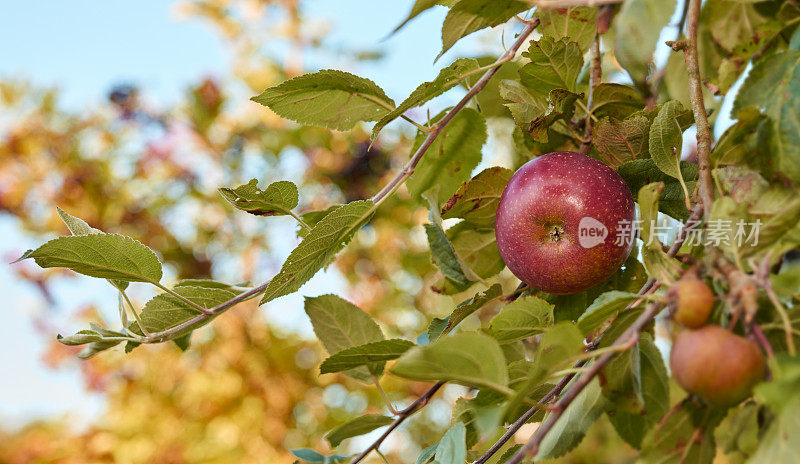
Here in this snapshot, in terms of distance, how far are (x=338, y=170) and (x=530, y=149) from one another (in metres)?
1.29

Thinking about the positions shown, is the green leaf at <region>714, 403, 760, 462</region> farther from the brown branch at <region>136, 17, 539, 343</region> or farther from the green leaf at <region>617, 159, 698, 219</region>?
the brown branch at <region>136, 17, 539, 343</region>

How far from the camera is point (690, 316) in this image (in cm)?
30

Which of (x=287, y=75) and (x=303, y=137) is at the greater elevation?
(x=287, y=75)

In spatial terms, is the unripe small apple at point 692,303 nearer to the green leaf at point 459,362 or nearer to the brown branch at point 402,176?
the green leaf at point 459,362

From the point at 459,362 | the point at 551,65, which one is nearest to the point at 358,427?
the point at 459,362

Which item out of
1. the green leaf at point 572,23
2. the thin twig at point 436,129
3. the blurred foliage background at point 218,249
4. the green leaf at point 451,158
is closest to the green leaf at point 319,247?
the thin twig at point 436,129

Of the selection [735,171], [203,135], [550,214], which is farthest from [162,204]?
[735,171]

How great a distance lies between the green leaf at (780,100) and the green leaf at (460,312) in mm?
230

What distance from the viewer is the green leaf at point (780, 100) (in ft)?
1.28

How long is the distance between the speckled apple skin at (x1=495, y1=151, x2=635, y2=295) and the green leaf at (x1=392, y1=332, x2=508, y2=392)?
6.8 inches

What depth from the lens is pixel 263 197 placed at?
0.52 meters

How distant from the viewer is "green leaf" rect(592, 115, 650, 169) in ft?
1.61

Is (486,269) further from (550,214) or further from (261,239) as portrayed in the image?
(261,239)

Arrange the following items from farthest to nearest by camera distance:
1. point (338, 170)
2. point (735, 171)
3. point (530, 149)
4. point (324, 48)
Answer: point (324, 48) → point (338, 170) → point (530, 149) → point (735, 171)
